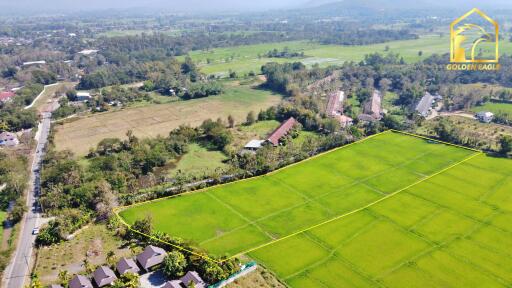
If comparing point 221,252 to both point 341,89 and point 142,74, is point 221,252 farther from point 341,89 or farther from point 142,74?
point 142,74

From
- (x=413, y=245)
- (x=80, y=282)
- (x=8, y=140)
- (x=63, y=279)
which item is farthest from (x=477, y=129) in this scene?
(x=8, y=140)

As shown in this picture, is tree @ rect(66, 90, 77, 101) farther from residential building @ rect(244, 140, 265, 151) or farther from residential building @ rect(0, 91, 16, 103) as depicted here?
residential building @ rect(244, 140, 265, 151)

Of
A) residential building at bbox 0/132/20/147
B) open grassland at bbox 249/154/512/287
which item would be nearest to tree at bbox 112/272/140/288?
open grassland at bbox 249/154/512/287

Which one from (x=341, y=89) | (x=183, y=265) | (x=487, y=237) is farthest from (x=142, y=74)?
(x=487, y=237)

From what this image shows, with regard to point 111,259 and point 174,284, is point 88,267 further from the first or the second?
point 174,284

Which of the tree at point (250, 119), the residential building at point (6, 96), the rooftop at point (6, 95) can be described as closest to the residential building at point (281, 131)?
the tree at point (250, 119)
